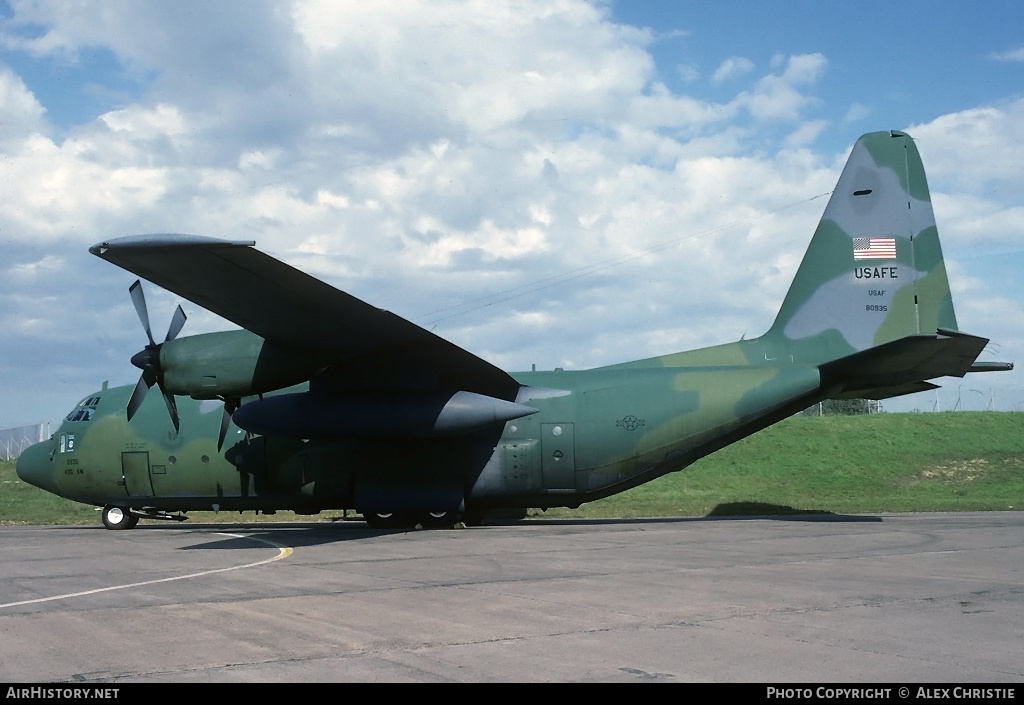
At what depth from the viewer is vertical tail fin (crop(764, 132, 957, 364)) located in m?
19.4

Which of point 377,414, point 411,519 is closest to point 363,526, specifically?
point 411,519

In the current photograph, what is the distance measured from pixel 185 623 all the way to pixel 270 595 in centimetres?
189

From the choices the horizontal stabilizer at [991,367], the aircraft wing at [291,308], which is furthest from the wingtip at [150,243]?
the horizontal stabilizer at [991,367]

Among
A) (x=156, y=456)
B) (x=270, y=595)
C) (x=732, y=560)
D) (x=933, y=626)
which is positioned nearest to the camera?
(x=933, y=626)

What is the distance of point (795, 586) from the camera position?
10.6m

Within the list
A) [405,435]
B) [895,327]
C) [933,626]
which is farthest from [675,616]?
[895,327]

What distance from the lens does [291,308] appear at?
16.1 m

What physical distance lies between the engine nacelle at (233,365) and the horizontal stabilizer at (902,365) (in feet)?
35.5

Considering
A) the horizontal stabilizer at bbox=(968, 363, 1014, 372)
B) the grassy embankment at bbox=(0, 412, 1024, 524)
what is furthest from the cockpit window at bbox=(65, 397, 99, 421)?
the horizontal stabilizer at bbox=(968, 363, 1014, 372)

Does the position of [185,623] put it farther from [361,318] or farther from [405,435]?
[405,435]

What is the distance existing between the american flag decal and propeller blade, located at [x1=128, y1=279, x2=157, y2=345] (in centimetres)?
1534

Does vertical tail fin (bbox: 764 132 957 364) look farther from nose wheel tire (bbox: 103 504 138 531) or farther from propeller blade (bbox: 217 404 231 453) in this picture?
nose wheel tire (bbox: 103 504 138 531)

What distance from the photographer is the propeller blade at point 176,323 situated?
1955 cm

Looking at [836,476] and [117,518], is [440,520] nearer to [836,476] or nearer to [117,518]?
[117,518]
